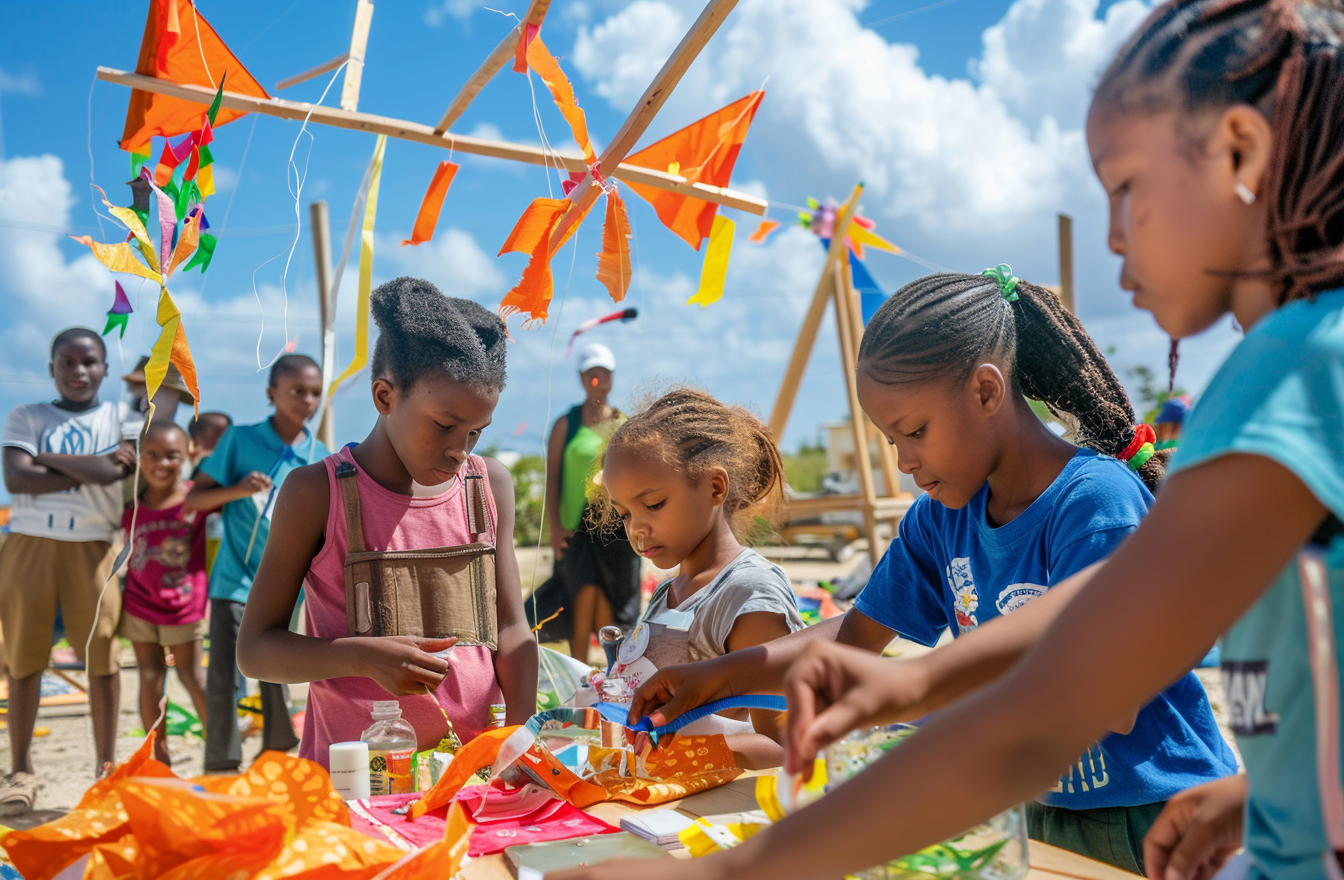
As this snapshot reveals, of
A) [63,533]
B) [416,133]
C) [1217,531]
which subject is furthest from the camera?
[63,533]

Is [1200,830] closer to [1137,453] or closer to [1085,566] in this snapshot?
[1085,566]

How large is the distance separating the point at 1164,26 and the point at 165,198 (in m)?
2.21

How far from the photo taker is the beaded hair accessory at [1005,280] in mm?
1775

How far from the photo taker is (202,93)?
2.42 m

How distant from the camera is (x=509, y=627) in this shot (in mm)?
2238

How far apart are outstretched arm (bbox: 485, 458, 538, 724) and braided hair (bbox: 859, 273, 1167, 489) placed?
993mm

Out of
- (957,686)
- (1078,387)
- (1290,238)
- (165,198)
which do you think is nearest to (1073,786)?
(1078,387)

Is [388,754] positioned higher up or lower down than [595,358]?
lower down

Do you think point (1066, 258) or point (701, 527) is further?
point (1066, 258)

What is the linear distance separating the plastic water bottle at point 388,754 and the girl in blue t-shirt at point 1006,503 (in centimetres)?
46

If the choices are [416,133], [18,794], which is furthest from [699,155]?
[18,794]

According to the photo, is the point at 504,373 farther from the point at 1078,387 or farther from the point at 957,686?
the point at 957,686

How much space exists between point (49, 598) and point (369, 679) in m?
3.14

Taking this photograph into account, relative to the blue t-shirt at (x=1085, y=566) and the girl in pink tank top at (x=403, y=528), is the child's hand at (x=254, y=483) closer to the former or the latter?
the girl in pink tank top at (x=403, y=528)
